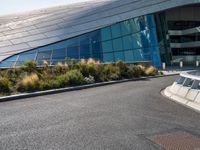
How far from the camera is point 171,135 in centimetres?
703

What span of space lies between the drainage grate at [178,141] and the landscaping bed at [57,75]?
861 cm

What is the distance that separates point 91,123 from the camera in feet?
26.7

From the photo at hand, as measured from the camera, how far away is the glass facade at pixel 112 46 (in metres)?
31.0

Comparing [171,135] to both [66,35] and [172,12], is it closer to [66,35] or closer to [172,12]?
[66,35]

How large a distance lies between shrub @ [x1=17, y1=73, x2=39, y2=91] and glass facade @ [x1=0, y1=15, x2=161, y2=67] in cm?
1398

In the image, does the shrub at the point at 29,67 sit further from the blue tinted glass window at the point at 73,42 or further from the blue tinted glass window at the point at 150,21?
the blue tinted glass window at the point at 150,21

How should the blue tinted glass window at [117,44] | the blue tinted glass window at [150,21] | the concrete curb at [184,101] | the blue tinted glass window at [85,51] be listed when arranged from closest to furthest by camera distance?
the concrete curb at [184,101]
the blue tinted glass window at [85,51]
the blue tinted glass window at [117,44]
the blue tinted glass window at [150,21]

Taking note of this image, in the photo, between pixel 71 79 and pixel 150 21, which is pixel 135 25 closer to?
pixel 150 21

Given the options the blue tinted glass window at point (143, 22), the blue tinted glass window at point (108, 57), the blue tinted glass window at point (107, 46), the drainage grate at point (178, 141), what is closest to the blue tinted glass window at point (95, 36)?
the blue tinted glass window at point (107, 46)

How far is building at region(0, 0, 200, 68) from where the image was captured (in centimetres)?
3139

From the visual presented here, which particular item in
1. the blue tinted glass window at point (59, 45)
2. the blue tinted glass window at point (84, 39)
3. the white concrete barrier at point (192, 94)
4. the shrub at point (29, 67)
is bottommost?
the white concrete barrier at point (192, 94)

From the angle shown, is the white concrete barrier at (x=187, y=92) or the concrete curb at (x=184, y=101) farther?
the white concrete barrier at (x=187, y=92)

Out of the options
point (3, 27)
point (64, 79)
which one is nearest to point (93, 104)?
point (64, 79)

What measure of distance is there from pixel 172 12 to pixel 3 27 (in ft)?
82.5
